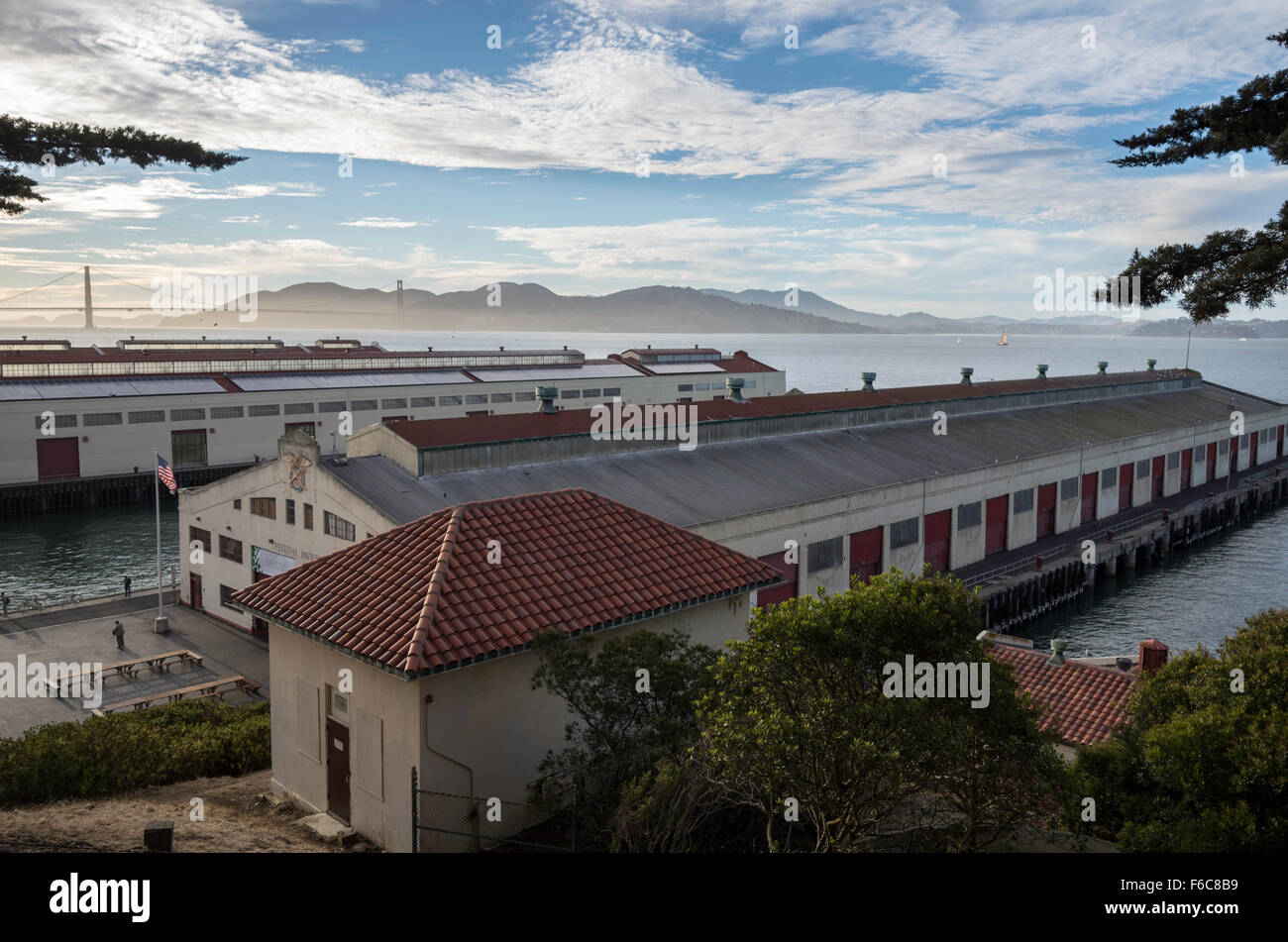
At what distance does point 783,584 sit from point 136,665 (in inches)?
928

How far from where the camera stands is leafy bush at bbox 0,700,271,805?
1991cm

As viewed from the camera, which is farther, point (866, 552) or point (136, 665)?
point (866, 552)

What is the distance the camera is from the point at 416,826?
15852 millimetres

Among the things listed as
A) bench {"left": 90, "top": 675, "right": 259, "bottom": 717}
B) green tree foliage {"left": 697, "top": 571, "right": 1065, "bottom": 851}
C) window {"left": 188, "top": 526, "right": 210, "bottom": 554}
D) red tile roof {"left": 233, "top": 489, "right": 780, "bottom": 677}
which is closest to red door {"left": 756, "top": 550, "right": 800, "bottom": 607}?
red tile roof {"left": 233, "top": 489, "right": 780, "bottom": 677}

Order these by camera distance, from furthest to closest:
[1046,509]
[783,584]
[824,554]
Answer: [1046,509] → [824,554] → [783,584]

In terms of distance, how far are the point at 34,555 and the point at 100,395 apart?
2064 cm

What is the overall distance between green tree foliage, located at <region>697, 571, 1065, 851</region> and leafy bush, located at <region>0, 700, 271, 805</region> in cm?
1440

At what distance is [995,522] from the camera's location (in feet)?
166

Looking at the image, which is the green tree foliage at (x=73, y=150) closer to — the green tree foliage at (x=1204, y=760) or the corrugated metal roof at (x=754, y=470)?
the corrugated metal roof at (x=754, y=470)

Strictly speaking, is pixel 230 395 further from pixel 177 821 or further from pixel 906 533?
pixel 177 821

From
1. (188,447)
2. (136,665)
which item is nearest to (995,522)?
(136,665)

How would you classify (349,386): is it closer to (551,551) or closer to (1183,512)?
(1183,512)

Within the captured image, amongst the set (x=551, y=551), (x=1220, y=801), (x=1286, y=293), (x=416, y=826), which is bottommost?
(x=416, y=826)
